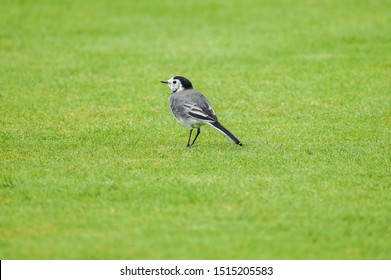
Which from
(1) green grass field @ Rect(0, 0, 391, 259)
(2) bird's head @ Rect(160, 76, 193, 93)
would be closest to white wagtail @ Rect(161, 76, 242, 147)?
(2) bird's head @ Rect(160, 76, 193, 93)

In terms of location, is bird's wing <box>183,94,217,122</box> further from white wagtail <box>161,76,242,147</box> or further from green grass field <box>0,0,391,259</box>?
green grass field <box>0,0,391,259</box>

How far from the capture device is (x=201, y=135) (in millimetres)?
11961

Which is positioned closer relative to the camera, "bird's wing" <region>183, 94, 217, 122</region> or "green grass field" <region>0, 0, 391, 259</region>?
"green grass field" <region>0, 0, 391, 259</region>

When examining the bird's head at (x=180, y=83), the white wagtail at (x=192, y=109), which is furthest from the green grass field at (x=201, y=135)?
the bird's head at (x=180, y=83)

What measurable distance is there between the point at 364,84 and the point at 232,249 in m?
8.92

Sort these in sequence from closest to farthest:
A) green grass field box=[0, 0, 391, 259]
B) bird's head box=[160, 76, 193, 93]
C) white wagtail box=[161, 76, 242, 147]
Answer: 1. green grass field box=[0, 0, 391, 259]
2. white wagtail box=[161, 76, 242, 147]
3. bird's head box=[160, 76, 193, 93]

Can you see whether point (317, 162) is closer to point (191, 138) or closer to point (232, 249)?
point (191, 138)

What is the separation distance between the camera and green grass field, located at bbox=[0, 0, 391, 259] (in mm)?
7520

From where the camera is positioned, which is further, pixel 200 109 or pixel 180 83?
pixel 180 83

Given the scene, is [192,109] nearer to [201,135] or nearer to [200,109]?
[200,109]

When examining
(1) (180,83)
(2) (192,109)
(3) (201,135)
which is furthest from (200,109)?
(3) (201,135)

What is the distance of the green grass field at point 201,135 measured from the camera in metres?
7.52

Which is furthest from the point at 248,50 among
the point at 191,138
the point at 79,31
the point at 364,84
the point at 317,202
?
the point at 317,202

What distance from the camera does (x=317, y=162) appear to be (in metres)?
10.0
